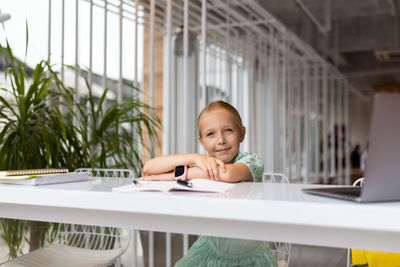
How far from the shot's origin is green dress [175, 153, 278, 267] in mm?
1303

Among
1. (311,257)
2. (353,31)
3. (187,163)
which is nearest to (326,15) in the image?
(353,31)

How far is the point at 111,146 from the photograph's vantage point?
2.67 m

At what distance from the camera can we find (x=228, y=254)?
1.33m

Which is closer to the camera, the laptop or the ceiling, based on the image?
the laptop

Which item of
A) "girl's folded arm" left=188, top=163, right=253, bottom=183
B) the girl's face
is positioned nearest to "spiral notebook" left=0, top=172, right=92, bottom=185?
"girl's folded arm" left=188, top=163, right=253, bottom=183

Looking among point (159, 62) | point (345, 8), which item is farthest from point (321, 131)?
point (159, 62)

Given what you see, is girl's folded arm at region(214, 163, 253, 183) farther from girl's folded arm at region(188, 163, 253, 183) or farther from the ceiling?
the ceiling

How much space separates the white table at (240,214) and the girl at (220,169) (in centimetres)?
23

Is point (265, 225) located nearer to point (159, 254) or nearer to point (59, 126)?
point (59, 126)

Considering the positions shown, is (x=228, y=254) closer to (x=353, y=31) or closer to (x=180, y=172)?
(x=180, y=172)

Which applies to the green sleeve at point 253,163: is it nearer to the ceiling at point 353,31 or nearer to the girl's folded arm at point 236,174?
the girl's folded arm at point 236,174

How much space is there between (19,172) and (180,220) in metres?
0.64

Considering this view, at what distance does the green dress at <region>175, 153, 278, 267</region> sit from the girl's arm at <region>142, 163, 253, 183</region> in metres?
0.18

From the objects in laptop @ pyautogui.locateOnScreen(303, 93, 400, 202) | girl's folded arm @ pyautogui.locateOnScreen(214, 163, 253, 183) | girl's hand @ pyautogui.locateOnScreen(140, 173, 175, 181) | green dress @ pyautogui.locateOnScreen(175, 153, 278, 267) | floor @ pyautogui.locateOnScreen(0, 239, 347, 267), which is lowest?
floor @ pyautogui.locateOnScreen(0, 239, 347, 267)
